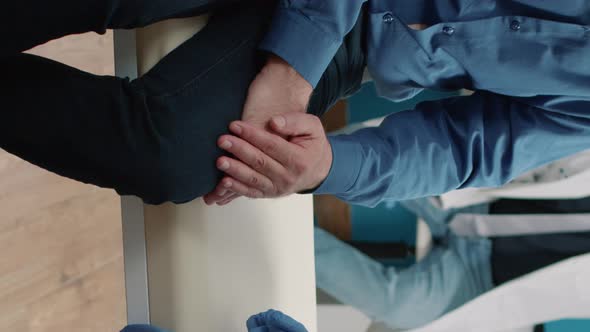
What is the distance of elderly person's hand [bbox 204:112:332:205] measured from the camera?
70 centimetres

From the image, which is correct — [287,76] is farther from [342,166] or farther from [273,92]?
[342,166]

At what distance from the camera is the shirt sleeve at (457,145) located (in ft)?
2.62

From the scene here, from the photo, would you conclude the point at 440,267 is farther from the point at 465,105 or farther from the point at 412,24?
the point at 412,24

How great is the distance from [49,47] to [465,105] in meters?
0.85

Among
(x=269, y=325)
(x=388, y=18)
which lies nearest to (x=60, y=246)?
(x=269, y=325)

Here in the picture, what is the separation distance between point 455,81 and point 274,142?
0.85 feet

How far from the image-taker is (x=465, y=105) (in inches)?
34.3

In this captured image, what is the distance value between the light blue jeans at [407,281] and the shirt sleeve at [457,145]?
0.98 m

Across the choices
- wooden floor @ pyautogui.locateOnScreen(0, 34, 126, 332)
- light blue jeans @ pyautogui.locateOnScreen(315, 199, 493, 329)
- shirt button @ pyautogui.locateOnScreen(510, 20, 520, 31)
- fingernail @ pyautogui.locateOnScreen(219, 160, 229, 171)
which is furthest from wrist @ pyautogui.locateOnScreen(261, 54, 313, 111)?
light blue jeans @ pyautogui.locateOnScreen(315, 199, 493, 329)

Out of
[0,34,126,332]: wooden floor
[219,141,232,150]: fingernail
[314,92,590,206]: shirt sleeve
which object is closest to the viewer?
[219,141,232,150]: fingernail

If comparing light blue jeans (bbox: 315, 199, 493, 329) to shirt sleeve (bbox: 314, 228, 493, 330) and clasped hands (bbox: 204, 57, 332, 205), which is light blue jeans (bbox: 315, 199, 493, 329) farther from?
clasped hands (bbox: 204, 57, 332, 205)

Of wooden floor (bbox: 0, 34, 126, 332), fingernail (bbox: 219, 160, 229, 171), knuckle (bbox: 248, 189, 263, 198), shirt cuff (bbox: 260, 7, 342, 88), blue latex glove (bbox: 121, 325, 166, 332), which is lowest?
wooden floor (bbox: 0, 34, 126, 332)

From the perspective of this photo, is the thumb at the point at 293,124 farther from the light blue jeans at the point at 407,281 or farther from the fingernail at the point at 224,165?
the light blue jeans at the point at 407,281

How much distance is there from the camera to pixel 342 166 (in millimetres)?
771
